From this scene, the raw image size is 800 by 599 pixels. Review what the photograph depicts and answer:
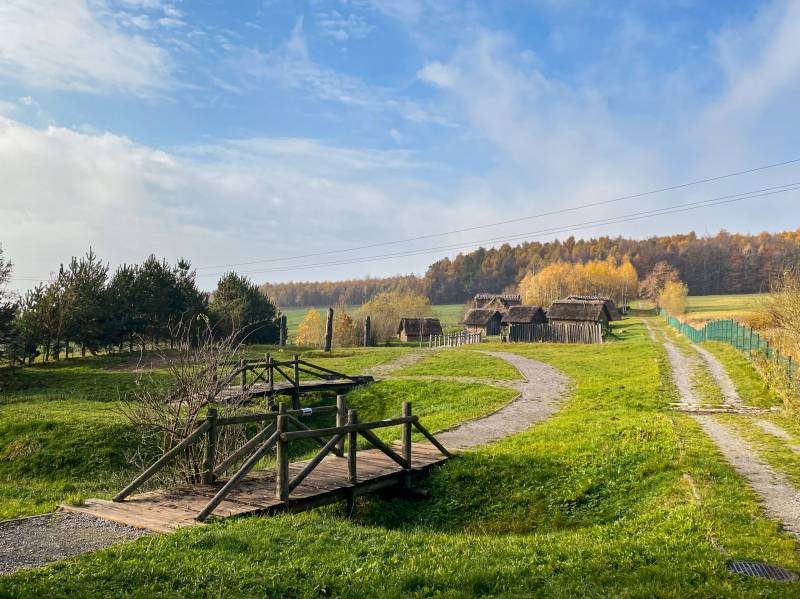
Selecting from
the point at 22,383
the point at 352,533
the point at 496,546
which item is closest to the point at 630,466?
the point at 496,546

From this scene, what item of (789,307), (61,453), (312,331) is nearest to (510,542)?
(61,453)

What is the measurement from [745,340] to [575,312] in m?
28.1

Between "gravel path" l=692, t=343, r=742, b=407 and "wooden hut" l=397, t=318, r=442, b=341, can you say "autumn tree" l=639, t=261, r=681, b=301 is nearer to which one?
"wooden hut" l=397, t=318, r=442, b=341

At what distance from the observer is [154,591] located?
552 cm

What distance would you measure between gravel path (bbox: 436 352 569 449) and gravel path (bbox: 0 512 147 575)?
7.69 meters

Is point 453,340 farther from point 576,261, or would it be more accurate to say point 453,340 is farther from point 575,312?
point 576,261

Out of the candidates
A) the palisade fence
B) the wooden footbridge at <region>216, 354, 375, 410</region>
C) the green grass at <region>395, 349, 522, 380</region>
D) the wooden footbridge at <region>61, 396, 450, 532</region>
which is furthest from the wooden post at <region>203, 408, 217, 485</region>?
the green grass at <region>395, 349, 522, 380</region>

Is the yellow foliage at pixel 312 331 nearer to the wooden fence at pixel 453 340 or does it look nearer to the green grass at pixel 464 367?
the wooden fence at pixel 453 340

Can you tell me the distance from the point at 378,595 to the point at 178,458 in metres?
6.66

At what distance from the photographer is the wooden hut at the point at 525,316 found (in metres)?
57.5

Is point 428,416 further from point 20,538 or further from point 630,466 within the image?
point 20,538

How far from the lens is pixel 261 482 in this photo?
10.6 m

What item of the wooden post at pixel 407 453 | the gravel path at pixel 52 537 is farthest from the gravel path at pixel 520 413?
the gravel path at pixel 52 537

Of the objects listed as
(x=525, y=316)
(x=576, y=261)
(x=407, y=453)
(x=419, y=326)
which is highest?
(x=576, y=261)
